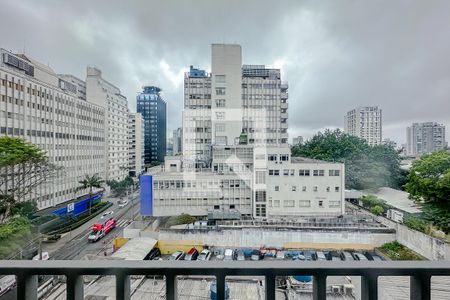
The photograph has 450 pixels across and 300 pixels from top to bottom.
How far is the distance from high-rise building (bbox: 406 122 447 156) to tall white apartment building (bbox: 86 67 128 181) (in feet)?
42.6

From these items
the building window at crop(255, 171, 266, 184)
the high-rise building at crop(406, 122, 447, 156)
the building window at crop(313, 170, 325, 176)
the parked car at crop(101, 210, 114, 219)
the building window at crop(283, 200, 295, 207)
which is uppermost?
the high-rise building at crop(406, 122, 447, 156)

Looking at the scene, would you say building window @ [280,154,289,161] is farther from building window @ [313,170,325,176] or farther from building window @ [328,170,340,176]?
building window @ [328,170,340,176]

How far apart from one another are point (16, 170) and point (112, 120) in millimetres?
9714

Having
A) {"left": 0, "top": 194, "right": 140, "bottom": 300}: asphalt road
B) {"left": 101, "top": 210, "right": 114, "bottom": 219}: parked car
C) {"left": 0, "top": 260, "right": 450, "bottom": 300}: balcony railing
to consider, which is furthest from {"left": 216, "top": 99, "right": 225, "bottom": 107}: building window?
{"left": 0, "top": 260, "right": 450, "bottom": 300}: balcony railing

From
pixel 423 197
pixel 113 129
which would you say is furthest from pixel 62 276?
pixel 113 129

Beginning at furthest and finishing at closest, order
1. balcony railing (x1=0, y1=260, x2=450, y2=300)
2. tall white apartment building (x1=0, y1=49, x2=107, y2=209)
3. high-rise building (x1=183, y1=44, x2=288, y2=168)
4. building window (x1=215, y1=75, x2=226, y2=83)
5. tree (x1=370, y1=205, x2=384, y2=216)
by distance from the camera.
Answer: building window (x1=215, y1=75, x2=226, y2=83) → high-rise building (x1=183, y1=44, x2=288, y2=168) → tall white apartment building (x1=0, y1=49, x2=107, y2=209) → tree (x1=370, y1=205, x2=384, y2=216) → balcony railing (x1=0, y1=260, x2=450, y2=300)

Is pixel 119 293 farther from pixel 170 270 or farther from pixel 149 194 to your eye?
pixel 149 194

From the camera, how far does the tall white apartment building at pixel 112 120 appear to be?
46.0ft

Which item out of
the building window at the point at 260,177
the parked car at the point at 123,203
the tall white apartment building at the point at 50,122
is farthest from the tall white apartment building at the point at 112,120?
the building window at the point at 260,177

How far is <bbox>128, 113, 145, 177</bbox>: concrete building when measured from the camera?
18.1 meters

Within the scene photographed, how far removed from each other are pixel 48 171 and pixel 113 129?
8324 millimetres

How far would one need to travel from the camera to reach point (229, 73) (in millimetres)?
12477

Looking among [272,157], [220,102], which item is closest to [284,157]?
[272,157]

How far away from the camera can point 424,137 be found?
3676mm
